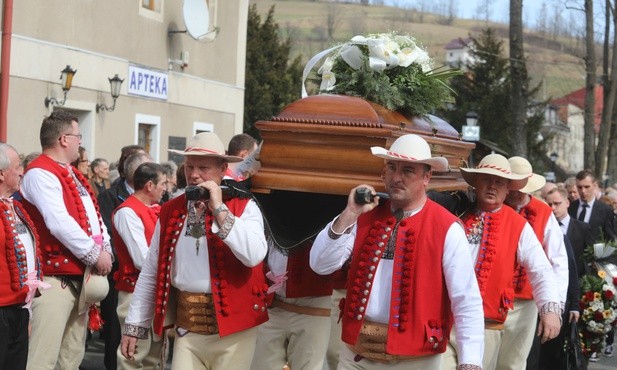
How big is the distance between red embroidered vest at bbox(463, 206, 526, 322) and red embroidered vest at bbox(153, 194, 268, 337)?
143 cm

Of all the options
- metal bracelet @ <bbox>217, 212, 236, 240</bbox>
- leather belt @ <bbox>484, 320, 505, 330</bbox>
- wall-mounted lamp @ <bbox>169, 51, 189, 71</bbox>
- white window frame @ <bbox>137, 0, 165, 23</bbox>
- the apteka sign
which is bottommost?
leather belt @ <bbox>484, 320, 505, 330</bbox>

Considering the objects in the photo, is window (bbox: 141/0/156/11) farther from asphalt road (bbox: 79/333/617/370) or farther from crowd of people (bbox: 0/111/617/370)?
crowd of people (bbox: 0/111/617/370)

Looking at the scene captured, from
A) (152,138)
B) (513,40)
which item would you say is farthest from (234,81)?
(513,40)

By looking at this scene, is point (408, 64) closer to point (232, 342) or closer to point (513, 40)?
point (232, 342)

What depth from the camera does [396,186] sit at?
4.80 metres

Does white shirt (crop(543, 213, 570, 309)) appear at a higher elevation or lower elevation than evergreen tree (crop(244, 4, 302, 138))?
lower

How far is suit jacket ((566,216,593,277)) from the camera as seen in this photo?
9273mm

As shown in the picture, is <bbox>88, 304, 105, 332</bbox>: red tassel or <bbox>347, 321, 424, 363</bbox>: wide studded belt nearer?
<bbox>347, 321, 424, 363</bbox>: wide studded belt

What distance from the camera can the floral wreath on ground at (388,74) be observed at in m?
6.25

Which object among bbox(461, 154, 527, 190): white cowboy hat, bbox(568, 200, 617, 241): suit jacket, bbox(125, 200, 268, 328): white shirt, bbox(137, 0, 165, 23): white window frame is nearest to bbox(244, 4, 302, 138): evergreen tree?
A: bbox(137, 0, 165, 23): white window frame

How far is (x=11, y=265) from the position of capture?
597 cm

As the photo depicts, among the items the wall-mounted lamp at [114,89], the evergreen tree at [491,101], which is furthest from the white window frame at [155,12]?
the evergreen tree at [491,101]

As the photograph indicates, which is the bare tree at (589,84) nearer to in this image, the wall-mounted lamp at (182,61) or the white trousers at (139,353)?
the wall-mounted lamp at (182,61)

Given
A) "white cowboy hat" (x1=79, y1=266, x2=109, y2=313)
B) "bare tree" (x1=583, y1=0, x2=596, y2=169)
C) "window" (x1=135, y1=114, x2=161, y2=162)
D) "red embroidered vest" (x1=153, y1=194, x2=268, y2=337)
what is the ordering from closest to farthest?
1. "red embroidered vest" (x1=153, y1=194, x2=268, y2=337)
2. "white cowboy hat" (x1=79, y1=266, x2=109, y2=313)
3. "window" (x1=135, y1=114, x2=161, y2=162)
4. "bare tree" (x1=583, y1=0, x2=596, y2=169)
